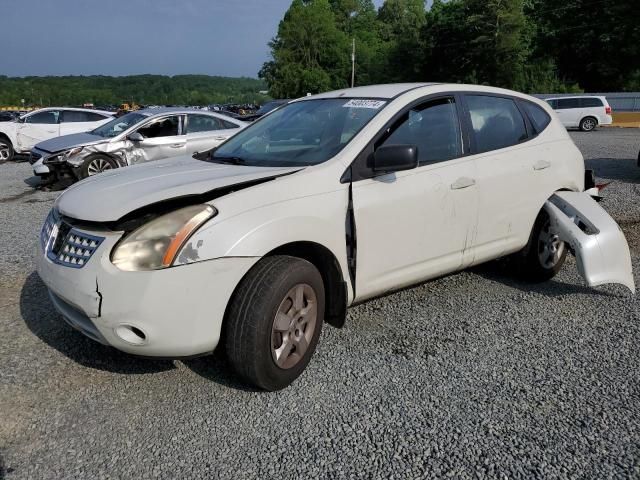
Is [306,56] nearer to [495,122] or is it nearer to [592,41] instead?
[592,41]

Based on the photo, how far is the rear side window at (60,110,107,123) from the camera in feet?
47.7

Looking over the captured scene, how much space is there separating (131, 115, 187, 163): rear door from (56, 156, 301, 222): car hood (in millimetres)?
6331

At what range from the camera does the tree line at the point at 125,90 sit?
315 feet

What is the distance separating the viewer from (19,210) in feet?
25.7

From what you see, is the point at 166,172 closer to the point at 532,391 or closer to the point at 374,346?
the point at 374,346

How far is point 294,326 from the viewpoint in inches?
114

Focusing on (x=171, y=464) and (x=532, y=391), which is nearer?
(x=171, y=464)

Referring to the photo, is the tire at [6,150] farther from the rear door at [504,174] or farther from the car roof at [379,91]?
the rear door at [504,174]

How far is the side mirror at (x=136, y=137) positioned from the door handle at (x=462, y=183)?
289 inches

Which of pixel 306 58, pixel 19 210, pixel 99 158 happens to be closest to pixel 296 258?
pixel 19 210

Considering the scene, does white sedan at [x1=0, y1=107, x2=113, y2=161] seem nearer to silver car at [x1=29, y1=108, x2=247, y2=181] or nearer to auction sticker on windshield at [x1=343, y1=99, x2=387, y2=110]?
silver car at [x1=29, y1=108, x2=247, y2=181]

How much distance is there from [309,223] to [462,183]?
1.32 metres

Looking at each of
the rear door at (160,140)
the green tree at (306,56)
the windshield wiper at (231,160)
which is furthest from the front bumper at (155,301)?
the green tree at (306,56)

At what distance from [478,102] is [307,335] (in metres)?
2.27
